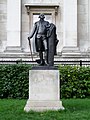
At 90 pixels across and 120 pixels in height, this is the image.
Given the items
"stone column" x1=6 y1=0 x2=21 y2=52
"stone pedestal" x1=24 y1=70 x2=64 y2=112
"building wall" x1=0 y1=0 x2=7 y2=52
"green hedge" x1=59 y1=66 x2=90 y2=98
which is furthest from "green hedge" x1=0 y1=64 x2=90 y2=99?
"building wall" x1=0 y1=0 x2=7 y2=52

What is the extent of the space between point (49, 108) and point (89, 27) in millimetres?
15694

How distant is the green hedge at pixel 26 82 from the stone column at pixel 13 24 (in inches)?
300

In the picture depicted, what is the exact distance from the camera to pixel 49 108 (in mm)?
13266

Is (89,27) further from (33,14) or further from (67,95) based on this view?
(67,95)

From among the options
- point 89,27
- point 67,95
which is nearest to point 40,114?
point 67,95

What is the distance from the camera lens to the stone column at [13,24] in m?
27.2

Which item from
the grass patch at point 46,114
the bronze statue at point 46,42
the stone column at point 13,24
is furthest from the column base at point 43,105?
the stone column at point 13,24

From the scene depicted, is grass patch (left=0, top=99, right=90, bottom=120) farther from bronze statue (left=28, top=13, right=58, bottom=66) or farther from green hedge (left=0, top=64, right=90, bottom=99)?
green hedge (left=0, top=64, right=90, bottom=99)

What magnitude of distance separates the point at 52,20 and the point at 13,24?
2.96 meters

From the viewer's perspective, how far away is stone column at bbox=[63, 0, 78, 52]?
27438 mm

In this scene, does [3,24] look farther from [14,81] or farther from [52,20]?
[14,81]

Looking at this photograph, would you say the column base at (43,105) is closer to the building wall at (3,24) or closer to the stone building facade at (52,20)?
the stone building facade at (52,20)

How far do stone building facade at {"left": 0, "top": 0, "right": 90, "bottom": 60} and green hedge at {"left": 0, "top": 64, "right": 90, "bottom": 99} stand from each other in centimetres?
685

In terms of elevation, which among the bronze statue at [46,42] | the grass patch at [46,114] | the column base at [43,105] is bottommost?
the grass patch at [46,114]
